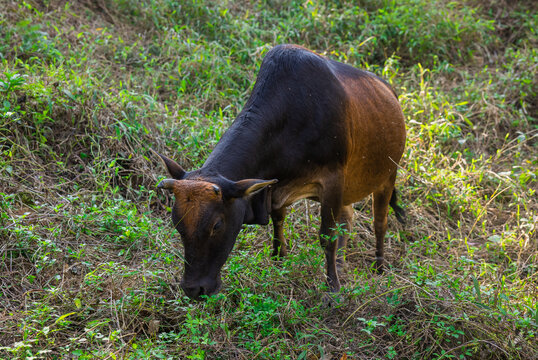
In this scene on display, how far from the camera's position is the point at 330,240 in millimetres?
5031

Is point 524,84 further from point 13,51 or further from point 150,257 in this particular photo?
point 13,51

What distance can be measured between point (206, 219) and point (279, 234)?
1530mm

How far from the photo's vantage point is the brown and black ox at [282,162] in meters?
4.05

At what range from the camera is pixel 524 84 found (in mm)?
8648

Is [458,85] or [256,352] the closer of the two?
[256,352]

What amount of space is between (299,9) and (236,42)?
1497mm

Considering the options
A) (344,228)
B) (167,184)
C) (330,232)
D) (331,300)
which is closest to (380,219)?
(344,228)

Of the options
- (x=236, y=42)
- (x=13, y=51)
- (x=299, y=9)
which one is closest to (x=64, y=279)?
(x=13, y=51)

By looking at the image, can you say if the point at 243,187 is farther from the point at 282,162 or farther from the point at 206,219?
the point at 282,162

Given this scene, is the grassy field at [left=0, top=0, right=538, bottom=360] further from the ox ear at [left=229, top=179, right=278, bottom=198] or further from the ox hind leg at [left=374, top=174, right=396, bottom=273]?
the ox ear at [left=229, top=179, right=278, bottom=198]

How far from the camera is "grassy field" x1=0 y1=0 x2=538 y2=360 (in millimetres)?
4219

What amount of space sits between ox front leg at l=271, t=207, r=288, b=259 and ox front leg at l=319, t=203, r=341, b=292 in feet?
1.37

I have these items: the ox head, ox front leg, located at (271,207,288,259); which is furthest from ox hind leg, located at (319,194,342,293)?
the ox head

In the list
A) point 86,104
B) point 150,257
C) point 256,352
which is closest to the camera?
point 256,352
